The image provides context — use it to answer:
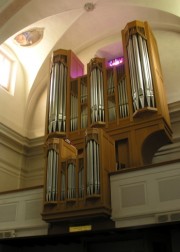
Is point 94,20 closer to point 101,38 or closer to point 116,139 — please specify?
point 101,38

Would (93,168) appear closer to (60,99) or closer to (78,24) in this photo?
(60,99)

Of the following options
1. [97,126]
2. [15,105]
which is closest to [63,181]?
[97,126]

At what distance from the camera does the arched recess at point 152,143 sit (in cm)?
790

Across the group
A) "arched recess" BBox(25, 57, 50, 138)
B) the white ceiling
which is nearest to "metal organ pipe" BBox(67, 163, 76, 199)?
the white ceiling

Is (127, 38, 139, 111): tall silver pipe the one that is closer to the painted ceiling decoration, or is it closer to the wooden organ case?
the wooden organ case

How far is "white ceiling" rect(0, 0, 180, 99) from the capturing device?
8930 millimetres

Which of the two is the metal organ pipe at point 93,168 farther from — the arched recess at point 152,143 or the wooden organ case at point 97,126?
the arched recess at point 152,143

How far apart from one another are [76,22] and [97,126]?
4.03 metres

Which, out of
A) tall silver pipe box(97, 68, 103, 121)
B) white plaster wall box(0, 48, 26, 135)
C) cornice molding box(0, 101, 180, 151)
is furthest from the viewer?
white plaster wall box(0, 48, 26, 135)

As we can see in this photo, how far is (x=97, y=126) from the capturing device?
845 centimetres

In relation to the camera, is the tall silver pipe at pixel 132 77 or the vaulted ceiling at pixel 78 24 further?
the vaulted ceiling at pixel 78 24

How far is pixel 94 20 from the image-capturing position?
1096 cm

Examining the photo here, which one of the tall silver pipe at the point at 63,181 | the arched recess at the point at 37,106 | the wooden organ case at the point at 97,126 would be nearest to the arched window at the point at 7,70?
the arched recess at the point at 37,106

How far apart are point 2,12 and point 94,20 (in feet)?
11.7
